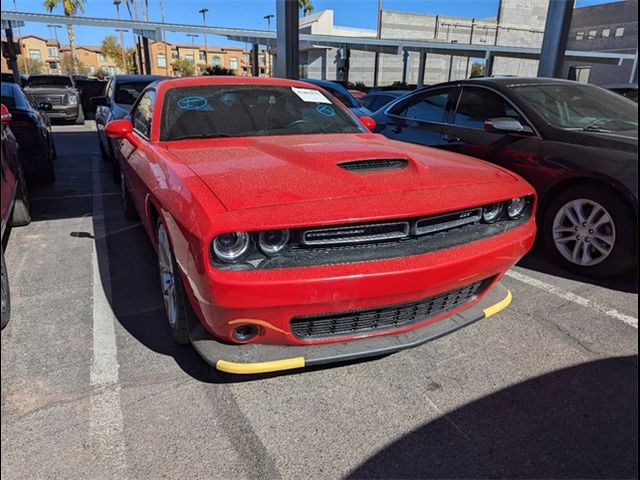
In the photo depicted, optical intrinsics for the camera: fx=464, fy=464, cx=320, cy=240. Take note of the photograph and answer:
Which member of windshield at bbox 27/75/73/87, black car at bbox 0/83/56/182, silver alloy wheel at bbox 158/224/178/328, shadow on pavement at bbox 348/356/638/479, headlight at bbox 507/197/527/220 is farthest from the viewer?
windshield at bbox 27/75/73/87

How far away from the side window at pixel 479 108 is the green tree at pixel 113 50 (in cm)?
7479

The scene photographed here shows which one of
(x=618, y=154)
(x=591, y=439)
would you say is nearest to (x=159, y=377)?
(x=591, y=439)

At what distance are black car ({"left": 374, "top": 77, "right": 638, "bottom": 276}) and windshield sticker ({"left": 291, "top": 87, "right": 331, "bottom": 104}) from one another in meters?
1.41

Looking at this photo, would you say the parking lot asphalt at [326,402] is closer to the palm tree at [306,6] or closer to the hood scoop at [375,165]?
the hood scoop at [375,165]

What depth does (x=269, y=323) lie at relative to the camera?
6.52 ft

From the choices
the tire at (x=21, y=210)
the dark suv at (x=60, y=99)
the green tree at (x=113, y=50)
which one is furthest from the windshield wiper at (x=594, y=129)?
the green tree at (x=113, y=50)

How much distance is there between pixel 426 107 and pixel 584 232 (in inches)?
88.1

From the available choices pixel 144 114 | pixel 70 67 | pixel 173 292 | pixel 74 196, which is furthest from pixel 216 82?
pixel 70 67

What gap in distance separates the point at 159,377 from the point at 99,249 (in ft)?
7.38

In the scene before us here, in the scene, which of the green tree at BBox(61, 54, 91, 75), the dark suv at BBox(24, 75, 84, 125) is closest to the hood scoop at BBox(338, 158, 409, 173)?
the dark suv at BBox(24, 75, 84, 125)

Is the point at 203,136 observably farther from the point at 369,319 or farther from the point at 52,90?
the point at 52,90

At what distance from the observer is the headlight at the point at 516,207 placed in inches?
105

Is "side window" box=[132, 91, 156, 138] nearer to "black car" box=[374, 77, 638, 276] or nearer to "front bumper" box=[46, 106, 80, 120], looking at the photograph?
"black car" box=[374, 77, 638, 276]

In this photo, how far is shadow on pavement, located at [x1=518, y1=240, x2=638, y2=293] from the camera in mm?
3475
